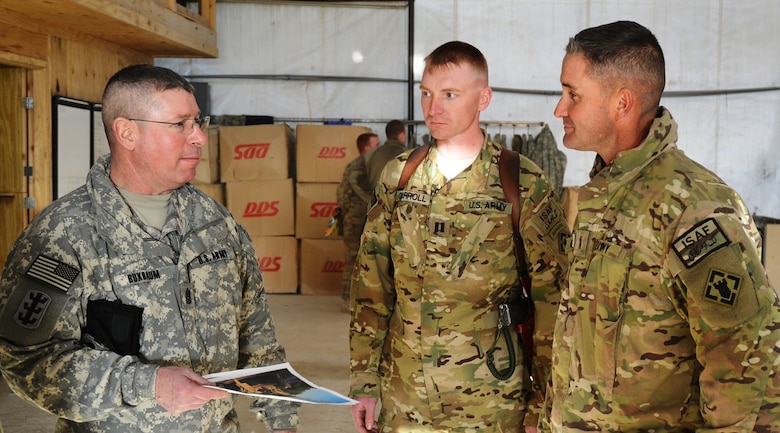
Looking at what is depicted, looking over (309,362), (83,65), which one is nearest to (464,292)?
(309,362)

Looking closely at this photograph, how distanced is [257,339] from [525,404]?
82cm

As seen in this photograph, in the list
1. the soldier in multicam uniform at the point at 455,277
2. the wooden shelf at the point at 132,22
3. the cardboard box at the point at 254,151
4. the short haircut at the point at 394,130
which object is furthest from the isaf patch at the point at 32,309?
the cardboard box at the point at 254,151

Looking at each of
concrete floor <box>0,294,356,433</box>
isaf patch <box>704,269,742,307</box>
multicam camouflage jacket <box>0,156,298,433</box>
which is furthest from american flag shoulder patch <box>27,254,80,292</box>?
concrete floor <box>0,294,356,433</box>

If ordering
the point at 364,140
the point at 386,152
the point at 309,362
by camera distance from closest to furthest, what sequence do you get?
the point at 309,362
the point at 386,152
the point at 364,140

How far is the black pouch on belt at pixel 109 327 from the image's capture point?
5.64 feet

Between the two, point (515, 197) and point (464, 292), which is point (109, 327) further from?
point (515, 197)

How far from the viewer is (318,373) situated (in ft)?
17.5

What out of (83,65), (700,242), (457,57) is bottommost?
(700,242)

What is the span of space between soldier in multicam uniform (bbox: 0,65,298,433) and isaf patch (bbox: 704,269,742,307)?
1011mm

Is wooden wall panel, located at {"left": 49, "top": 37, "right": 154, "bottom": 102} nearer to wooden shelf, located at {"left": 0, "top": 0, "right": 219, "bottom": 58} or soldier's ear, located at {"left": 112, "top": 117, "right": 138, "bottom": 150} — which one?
wooden shelf, located at {"left": 0, "top": 0, "right": 219, "bottom": 58}

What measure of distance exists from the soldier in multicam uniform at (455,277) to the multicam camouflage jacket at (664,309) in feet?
1.58

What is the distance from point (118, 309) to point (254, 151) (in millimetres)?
6962

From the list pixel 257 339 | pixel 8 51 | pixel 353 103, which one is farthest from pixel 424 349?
pixel 353 103

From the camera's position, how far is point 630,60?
5.23 ft
